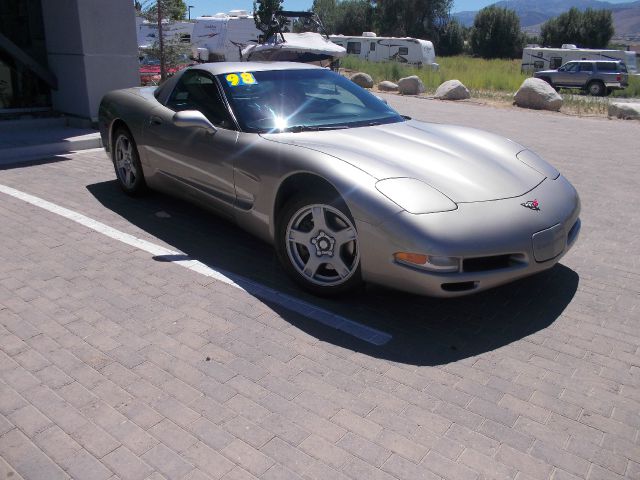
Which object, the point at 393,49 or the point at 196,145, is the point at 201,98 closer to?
the point at 196,145

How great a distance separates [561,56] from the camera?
33.9 meters

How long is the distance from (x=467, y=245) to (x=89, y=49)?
319 inches

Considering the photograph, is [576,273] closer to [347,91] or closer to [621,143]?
[347,91]

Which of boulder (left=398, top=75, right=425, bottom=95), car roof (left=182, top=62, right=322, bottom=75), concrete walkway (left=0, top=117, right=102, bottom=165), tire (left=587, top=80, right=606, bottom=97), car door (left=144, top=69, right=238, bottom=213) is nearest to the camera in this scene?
car door (left=144, top=69, right=238, bottom=213)

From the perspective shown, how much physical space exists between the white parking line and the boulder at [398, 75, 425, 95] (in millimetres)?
17550

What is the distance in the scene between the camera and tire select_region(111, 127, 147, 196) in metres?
5.60

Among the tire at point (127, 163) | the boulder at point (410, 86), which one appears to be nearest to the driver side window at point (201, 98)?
the tire at point (127, 163)

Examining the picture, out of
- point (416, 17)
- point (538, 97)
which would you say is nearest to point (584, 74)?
point (538, 97)

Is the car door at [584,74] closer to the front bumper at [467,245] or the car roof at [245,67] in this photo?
the car roof at [245,67]

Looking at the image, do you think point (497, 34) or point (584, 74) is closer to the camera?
point (584, 74)

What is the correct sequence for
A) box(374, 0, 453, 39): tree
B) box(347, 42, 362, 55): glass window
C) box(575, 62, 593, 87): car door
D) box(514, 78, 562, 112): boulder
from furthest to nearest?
box(374, 0, 453, 39): tree → box(347, 42, 362, 55): glass window → box(575, 62, 593, 87): car door → box(514, 78, 562, 112): boulder

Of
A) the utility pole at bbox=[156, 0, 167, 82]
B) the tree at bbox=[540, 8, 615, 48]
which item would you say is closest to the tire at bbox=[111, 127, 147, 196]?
the utility pole at bbox=[156, 0, 167, 82]

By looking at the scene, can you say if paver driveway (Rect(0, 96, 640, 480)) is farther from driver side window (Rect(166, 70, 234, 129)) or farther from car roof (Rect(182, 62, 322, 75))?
car roof (Rect(182, 62, 322, 75))

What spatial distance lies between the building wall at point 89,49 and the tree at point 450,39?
196 feet
